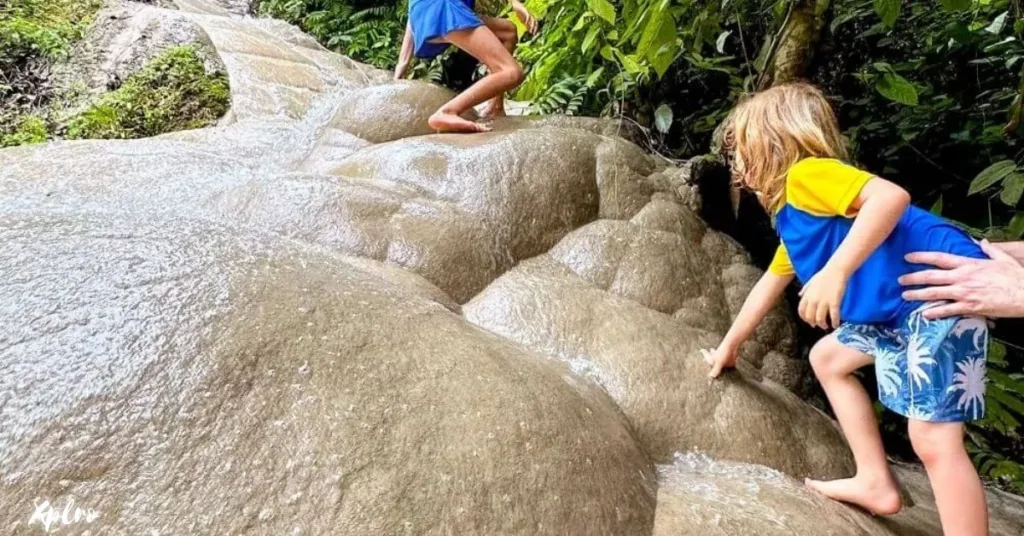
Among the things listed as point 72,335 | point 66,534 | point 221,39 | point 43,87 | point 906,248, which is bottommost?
point 43,87

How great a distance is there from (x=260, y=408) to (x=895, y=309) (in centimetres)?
148

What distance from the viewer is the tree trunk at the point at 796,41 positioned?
2.62m

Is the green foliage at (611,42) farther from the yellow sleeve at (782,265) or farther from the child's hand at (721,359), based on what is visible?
the child's hand at (721,359)

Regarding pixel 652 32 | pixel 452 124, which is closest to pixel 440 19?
pixel 452 124

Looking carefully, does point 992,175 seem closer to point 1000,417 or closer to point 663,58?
point 1000,417

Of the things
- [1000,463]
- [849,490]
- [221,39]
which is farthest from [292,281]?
[221,39]

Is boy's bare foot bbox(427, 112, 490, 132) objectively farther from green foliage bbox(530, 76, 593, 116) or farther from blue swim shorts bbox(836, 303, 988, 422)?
blue swim shorts bbox(836, 303, 988, 422)

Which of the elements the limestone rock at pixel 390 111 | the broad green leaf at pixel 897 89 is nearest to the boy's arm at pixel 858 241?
the broad green leaf at pixel 897 89

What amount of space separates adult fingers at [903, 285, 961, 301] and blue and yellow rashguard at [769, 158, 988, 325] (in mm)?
40

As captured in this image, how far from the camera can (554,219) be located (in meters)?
2.57

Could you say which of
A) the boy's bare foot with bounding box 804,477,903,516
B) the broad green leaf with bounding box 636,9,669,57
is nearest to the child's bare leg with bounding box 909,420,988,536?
the boy's bare foot with bounding box 804,477,903,516

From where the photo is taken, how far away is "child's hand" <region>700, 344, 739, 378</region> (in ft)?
6.40

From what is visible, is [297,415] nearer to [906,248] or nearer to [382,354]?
[382,354]

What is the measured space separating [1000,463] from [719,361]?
1.14 meters
